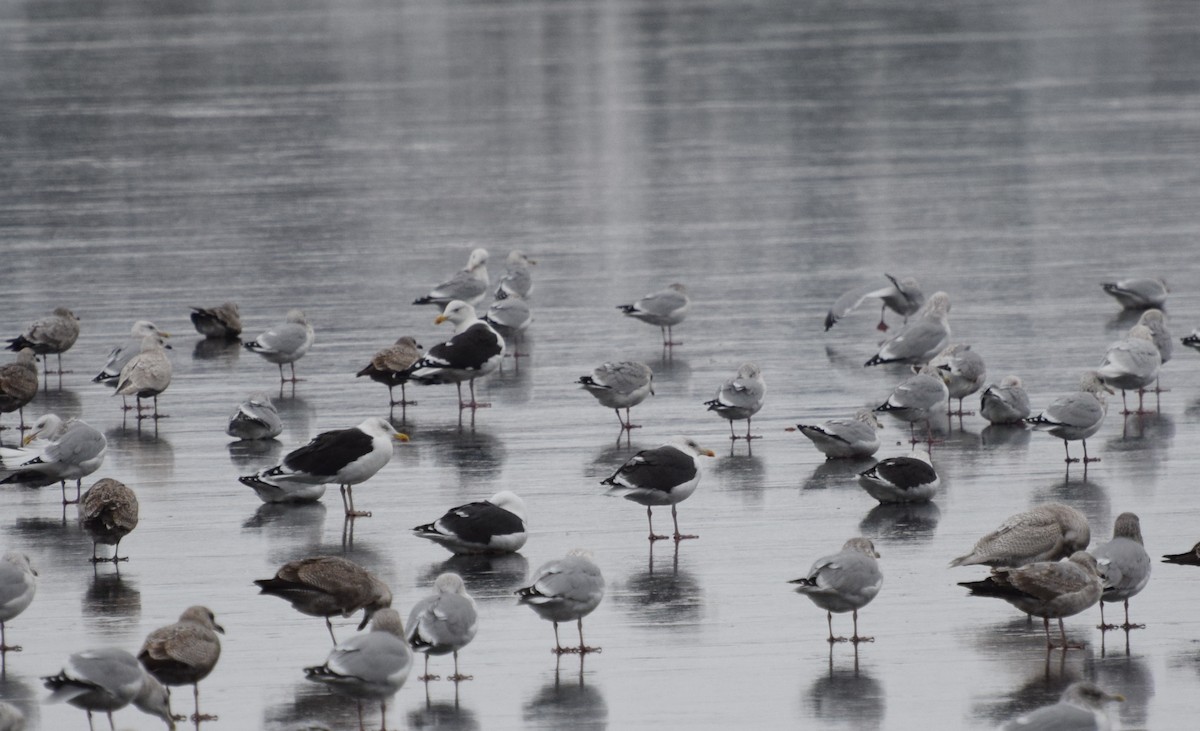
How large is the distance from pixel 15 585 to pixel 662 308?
8.79m

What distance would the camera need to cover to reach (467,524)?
36.0 ft

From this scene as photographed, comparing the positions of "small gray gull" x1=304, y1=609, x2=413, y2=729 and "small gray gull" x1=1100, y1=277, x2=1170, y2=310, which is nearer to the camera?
"small gray gull" x1=304, y1=609, x2=413, y2=729

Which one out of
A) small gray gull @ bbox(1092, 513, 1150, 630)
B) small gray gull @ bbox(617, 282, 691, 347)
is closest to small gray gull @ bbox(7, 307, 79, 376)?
small gray gull @ bbox(617, 282, 691, 347)

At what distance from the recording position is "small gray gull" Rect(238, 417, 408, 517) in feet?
39.2

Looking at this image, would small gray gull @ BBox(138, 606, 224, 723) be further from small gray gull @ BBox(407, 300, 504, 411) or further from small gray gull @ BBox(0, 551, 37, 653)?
small gray gull @ BBox(407, 300, 504, 411)

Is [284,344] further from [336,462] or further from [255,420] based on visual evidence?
[336,462]

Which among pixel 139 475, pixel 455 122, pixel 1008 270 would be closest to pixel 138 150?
pixel 455 122

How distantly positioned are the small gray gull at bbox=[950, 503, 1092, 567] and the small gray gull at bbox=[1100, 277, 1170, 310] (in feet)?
26.4

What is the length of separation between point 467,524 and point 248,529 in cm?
187

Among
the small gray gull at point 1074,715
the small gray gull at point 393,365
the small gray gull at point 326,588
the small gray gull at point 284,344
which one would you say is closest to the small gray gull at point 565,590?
the small gray gull at point 326,588

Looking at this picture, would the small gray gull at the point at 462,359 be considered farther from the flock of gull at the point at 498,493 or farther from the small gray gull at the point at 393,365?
the small gray gull at the point at 393,365

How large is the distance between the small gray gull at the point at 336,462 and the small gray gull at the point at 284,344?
12.0 feet

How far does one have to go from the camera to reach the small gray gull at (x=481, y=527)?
36.0 ft

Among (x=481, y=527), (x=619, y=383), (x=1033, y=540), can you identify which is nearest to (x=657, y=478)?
(x=481, y=527)
